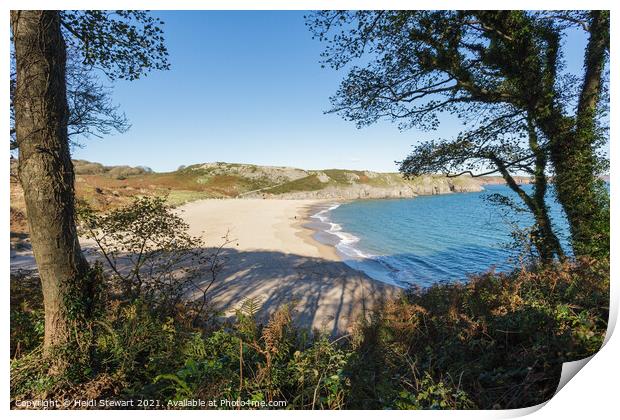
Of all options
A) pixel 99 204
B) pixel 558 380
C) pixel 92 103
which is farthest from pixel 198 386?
pixel 92 103

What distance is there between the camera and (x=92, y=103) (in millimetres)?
4402

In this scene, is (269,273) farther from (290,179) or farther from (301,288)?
(290,179)

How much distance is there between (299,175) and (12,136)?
6.49 m

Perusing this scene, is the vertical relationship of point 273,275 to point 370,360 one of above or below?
below

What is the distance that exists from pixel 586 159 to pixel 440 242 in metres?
8.62

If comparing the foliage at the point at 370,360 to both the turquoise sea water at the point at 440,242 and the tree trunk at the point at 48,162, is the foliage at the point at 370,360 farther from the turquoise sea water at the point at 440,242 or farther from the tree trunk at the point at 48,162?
the turquoise sea water at the point at 440,242

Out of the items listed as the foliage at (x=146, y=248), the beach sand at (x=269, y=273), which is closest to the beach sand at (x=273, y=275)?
the beach sand at (x=269, y=273)

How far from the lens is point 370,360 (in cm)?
313

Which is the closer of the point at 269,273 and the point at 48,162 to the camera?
the point at 48,162

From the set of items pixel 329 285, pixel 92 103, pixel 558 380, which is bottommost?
pixel 329 285

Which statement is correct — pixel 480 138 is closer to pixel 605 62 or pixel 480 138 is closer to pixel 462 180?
pixel 462 180

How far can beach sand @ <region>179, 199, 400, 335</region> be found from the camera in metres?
5.30

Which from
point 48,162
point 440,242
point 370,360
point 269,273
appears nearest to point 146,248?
point 48,162

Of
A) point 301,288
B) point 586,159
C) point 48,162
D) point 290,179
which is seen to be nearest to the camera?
point 48,162
